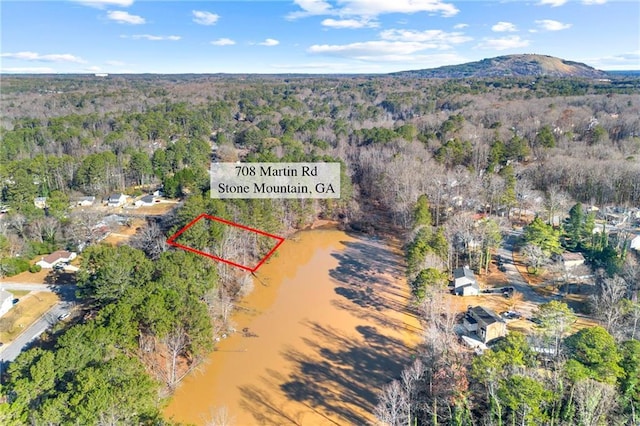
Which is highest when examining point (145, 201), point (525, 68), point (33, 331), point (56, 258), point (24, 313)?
point (525, 68)

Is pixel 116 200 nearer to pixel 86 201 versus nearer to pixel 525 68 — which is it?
pixel 86 201

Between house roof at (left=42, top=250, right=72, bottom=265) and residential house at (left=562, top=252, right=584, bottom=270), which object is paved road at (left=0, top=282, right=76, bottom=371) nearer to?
house roof at (left=42, top=250, right=72, bottom=265)

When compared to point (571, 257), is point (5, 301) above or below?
below

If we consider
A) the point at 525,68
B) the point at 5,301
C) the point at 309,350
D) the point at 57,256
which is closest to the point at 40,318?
the point at 5,301

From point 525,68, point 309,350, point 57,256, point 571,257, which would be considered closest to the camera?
point 309,350

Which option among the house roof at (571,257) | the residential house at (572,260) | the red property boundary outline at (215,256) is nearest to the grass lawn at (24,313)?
the red property boundary outline at (215,256)

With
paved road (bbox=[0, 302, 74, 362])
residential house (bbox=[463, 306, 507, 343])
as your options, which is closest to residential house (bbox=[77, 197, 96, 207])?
paved road (bbox=[0, 302, 74, 362])

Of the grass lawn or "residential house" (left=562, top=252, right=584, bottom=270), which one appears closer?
the grass lawn
